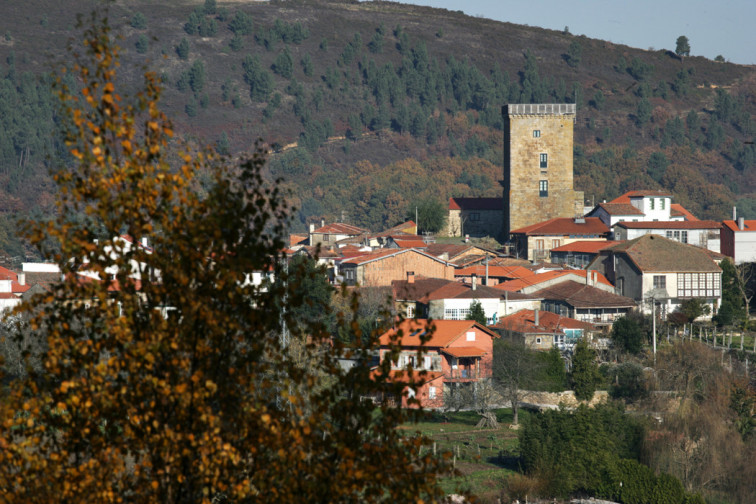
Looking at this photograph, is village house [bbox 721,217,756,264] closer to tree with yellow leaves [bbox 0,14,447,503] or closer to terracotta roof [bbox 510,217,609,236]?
terracotta roof [bbox 510,217,609,236]

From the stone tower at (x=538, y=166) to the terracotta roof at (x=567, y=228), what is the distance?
4078 mm

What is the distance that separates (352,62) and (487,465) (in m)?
154

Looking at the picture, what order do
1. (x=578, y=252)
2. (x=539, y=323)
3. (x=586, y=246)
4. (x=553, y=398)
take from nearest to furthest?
(x=553, y=398) < (x=539, y=323) < (x=578, y=252) < (x=586, y=246)

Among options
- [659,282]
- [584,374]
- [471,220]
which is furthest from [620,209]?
[584,374]

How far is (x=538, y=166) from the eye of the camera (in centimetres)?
7219

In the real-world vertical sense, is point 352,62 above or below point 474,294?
above

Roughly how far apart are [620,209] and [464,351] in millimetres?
30220

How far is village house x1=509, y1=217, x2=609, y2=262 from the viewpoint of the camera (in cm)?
6391

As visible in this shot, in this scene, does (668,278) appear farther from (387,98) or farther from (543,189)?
(387,98)

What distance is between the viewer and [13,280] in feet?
161

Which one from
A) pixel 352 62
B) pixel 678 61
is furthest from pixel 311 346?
pixel 678 61

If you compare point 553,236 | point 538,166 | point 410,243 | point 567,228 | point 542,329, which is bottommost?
point 542,329

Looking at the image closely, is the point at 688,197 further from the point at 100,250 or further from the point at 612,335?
the point at 100,250

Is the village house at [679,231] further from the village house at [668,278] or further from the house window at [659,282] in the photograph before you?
the house window at [659,282]
